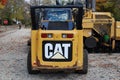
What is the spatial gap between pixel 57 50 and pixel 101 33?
24.0 ft

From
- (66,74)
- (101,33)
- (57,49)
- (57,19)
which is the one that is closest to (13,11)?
(101,33)

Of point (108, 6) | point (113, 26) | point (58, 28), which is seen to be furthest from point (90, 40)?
point (108, 6)

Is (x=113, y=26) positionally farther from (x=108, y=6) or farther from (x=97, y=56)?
(x=108, y=6)

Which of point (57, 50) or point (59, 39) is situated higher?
point (59, 39)

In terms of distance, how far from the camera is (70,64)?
413 inches

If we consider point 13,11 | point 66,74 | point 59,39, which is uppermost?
point 59,39

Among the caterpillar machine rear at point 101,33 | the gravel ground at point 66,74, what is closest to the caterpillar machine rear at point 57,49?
the gravel ground at point 66,74

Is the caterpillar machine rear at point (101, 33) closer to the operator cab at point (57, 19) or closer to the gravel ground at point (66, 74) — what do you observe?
the gravel ground at point (66, 74)

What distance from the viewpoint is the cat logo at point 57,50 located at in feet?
34.1

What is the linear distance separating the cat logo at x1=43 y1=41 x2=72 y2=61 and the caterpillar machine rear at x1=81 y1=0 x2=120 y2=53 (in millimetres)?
6490

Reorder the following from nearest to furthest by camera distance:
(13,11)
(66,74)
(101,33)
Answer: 1. (66,74)
2. (101,33)
3. (13,11)

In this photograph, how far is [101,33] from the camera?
1738 cm

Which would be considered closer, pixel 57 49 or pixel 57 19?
pixel 57 49

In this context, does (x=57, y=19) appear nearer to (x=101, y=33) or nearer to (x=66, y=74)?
(x=66, y=74)
